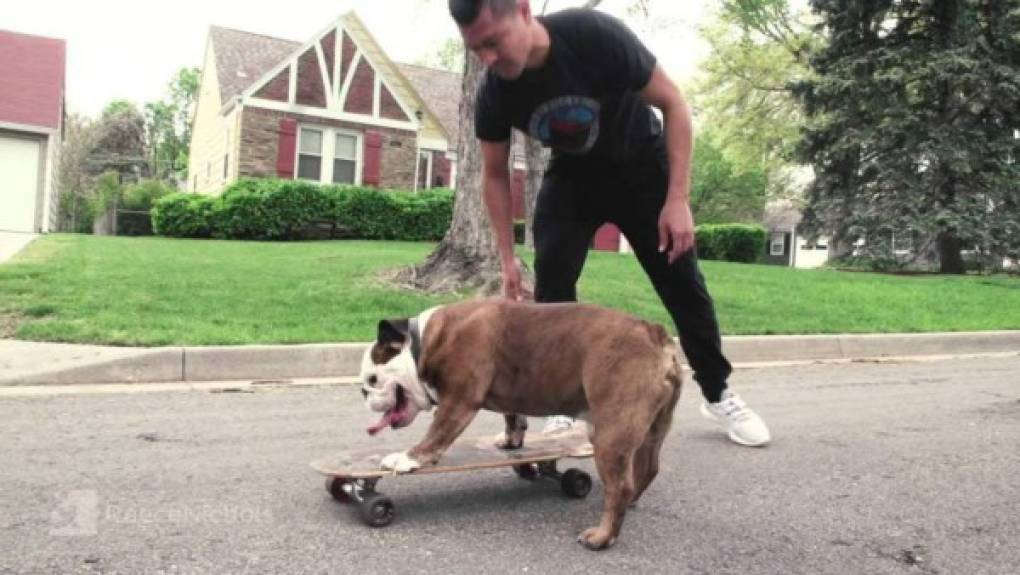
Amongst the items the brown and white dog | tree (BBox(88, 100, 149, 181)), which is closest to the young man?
the brown and white dog

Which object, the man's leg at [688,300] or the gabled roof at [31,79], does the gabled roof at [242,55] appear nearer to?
the gabled roof at [31,79]

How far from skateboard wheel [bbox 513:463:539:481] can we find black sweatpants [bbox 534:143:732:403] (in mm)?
747

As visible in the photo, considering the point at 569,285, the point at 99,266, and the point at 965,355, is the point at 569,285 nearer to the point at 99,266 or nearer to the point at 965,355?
the point at 965,355

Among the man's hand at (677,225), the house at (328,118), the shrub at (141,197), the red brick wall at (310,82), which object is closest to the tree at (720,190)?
the house at (328,118)

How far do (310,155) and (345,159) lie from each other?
1046mm

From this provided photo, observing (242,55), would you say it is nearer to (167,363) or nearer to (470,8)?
(167,363)

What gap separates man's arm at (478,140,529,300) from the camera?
3.63 meters

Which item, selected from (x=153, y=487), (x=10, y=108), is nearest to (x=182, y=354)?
(x=153, y=487)

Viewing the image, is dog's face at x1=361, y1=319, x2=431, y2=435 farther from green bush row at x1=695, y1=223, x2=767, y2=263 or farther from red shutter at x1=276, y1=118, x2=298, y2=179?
green bush row at x1=695, y1=223, x2=767, y2=263

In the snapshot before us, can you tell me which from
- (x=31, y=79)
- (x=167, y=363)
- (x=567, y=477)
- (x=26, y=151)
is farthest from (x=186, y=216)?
(x=567, y=477)

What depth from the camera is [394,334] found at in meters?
2.93

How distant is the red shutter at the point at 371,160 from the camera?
25984mm

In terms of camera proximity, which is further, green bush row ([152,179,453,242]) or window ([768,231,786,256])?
window ([768,231,786,256])

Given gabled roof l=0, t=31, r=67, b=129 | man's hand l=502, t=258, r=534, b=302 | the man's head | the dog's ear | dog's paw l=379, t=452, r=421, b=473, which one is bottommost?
dog's paw l=379, t=452, r=421, b=473
